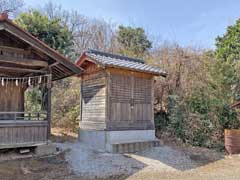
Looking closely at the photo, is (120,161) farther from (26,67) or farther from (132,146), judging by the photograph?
(26,67)

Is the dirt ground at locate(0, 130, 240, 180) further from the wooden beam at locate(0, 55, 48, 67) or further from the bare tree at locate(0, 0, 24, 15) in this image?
the bare tree at locate(0, 0, 24, 15)

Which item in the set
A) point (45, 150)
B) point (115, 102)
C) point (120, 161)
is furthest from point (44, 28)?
point (120, 161)

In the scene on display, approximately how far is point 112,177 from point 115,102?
4181 millimetres

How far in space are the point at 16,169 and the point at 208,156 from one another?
7.47 meters

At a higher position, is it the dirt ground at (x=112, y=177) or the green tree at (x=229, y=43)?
the green tree at (x=229, y=43)

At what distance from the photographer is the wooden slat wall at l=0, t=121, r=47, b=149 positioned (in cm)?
953

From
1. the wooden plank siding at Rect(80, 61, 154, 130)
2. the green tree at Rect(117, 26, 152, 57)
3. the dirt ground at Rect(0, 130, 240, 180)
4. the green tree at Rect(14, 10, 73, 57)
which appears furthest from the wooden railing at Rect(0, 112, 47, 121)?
the green tree at Rect(117, 26, 152, 57)

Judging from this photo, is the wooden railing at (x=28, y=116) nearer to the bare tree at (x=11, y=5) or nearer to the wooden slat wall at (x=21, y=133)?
the wooden slat wall at (x=21, y=133)

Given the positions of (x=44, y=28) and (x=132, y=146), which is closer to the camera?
(x=132, y=146)

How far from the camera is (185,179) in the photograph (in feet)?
26.1

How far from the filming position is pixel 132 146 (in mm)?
Result: 11633

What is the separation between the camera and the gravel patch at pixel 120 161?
8727 mm

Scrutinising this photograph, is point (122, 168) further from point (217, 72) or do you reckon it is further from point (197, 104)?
point (217, 72)

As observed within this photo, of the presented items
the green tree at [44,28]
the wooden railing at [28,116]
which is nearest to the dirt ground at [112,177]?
the wooden railing at [28,116]
